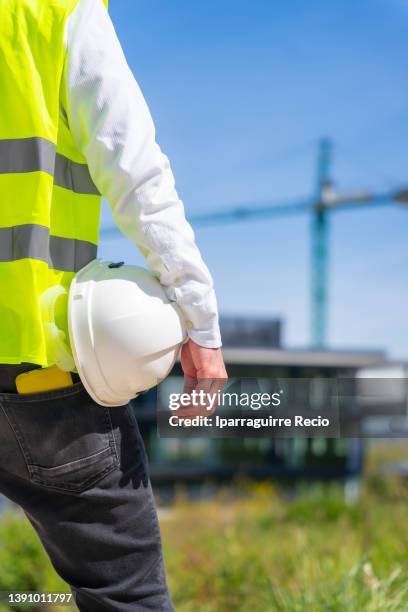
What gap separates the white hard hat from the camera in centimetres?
149

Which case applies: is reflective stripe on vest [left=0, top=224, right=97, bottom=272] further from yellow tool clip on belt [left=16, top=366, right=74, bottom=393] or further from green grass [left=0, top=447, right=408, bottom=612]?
green grass [left=0, top=447, right=408, bottom=612]

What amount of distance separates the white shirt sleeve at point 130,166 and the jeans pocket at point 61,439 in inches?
10.6

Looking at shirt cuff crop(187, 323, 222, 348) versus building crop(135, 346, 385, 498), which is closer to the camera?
shirt cuff crop(187, 323, 222, 348)

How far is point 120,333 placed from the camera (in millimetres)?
1489

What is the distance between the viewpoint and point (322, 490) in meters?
9.98

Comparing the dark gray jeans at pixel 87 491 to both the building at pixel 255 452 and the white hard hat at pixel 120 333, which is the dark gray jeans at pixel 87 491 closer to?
the white hard hat at pixel 120 333

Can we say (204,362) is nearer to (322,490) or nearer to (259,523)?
(259,523)

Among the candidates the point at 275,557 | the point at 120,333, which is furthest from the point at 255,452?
the point at 120,333

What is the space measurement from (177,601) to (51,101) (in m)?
3.48

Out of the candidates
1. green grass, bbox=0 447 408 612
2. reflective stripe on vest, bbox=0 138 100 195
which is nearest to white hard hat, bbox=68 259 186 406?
reflective stripe on vest, bbox=0 138 100 195

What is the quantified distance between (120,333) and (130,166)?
1.02 ft

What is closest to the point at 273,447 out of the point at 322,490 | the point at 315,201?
the point at 322,490

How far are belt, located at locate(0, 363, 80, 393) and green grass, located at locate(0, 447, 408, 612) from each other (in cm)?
176

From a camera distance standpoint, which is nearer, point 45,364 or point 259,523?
point 45,364
